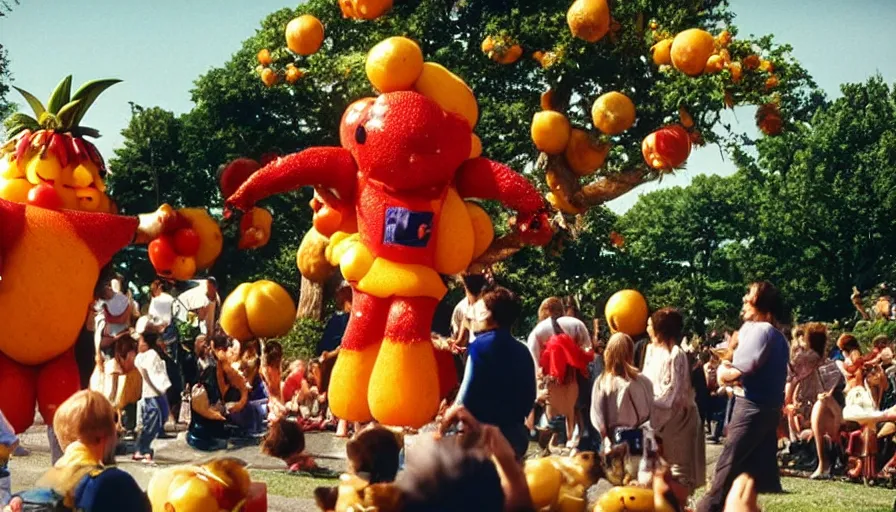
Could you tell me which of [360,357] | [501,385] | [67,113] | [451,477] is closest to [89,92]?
[67,113]

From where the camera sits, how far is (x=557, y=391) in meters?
10.9

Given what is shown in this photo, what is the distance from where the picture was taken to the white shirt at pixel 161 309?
1395cm

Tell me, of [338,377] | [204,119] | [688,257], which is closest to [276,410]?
[338,377]

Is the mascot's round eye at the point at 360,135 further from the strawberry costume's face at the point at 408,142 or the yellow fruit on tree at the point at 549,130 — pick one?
the yellow fruit on tree at the point at 549,130

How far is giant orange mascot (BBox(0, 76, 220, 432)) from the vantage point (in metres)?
8.13

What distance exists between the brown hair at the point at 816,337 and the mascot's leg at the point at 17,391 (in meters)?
6.39

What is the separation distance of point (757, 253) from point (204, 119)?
72.8 feet

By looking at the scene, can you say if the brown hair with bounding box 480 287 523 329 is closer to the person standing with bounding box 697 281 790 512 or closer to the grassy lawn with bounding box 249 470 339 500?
the person standing with bounding box 697 281 790 512

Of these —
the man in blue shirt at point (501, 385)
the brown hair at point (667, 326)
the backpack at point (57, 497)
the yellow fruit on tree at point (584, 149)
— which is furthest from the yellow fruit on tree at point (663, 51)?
the backpack at point (57, 497)

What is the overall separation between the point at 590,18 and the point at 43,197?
6.34 m

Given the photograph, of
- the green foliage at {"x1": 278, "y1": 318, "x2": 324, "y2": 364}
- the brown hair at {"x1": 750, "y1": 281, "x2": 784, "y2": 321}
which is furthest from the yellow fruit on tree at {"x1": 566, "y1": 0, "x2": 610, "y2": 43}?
the brown hair at {"x1": 750, "y1": 281, "x2": 784, "y2": 321}

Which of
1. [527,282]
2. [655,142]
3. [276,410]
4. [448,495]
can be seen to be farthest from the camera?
[527,282]

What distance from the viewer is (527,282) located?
2627cm

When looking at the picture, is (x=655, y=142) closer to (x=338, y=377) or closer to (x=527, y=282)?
(x=338, y=377)
